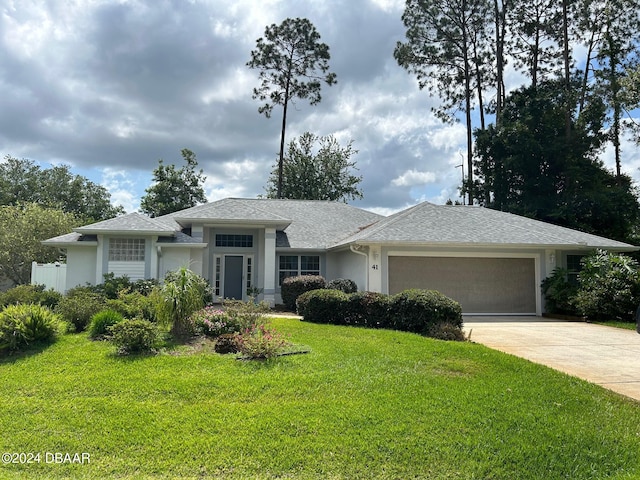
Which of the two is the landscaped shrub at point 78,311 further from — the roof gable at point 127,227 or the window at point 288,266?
the window at point 288,266

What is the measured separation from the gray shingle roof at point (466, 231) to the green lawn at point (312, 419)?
8500 mm

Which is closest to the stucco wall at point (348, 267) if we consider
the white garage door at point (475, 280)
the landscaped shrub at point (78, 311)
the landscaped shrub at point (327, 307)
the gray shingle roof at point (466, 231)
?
the gray shingle roof at point (466, 231)

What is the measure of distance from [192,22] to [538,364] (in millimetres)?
12772

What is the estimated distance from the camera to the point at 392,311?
1134cm

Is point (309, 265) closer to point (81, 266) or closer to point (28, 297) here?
point (81, 266)

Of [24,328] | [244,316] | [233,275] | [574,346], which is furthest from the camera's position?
[233,275]

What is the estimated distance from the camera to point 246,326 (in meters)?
9.36

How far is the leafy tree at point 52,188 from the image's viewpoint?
4012 centimetres

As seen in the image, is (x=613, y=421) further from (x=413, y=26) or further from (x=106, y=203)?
(x=106, y=203)

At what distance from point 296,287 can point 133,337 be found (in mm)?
9384

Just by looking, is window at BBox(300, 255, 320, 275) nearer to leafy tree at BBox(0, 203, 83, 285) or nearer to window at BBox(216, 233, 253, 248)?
window at BBox(216, 233, 253, 248)

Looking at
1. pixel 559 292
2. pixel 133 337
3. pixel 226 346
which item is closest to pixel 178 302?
pixel 133 337

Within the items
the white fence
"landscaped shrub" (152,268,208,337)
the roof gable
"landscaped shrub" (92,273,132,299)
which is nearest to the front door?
the roof gable

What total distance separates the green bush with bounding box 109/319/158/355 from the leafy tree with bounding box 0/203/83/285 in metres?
20.1
